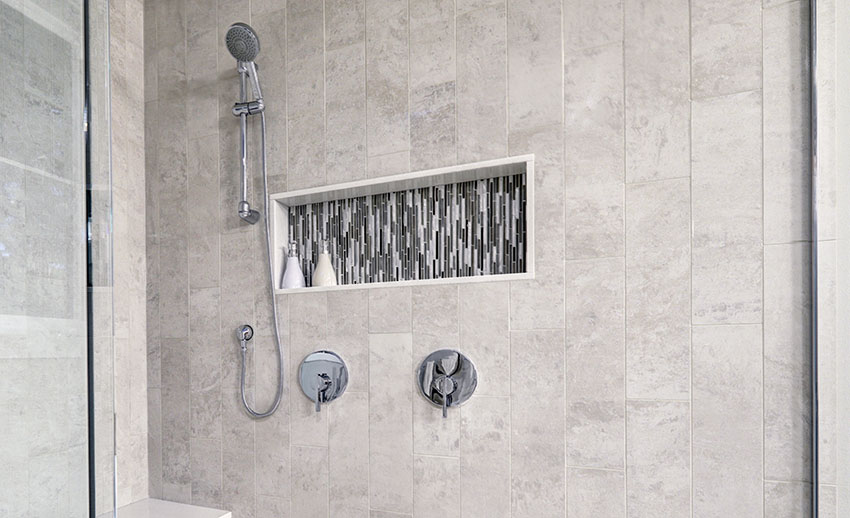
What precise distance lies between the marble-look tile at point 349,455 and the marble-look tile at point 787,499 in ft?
3.47

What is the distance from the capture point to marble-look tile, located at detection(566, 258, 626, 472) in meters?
1.51

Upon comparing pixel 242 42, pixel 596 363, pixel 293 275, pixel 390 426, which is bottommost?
pixel 390 426

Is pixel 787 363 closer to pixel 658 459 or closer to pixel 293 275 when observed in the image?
pixel 658 459

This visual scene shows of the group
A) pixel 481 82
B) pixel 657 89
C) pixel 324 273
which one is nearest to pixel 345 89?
pixel 481 82

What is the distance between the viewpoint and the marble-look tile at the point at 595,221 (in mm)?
1536

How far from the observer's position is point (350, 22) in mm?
1936

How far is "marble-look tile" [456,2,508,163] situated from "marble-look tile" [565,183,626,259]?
258mm

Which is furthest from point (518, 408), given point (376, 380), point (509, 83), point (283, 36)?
point (283, 36)

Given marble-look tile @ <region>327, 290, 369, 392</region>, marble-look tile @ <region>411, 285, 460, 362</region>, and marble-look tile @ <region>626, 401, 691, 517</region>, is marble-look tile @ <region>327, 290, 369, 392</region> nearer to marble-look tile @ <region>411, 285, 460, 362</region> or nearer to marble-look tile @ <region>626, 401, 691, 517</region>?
marble-look tile @ <region>411, 285, 460, 362</region>

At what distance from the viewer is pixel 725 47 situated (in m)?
1.45

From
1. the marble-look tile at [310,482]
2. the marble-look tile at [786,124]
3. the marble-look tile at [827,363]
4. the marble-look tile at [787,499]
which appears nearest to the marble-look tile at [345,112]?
the marble-look tile at [310,482]

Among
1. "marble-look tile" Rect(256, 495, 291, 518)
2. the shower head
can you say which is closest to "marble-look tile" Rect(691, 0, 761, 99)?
the shower head

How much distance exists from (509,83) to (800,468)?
3.84 ft

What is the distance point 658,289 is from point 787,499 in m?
0.53
